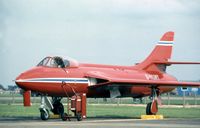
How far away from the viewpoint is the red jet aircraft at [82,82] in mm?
26797

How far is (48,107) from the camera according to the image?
28266mm

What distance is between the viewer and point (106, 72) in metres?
30.5

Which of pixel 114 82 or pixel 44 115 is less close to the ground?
pixel 114 82

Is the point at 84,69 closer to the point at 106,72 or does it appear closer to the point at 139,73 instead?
the point at 106,72

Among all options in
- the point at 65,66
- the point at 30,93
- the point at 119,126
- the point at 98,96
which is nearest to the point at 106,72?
the point at 98,96

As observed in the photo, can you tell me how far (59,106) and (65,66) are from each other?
2852mm

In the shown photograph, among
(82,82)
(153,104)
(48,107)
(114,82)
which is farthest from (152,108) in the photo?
(48,107)

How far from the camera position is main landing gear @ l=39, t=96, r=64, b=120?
26.4m

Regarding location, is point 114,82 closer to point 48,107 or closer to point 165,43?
point 48,107

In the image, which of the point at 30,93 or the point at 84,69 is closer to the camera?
the point at 30,93

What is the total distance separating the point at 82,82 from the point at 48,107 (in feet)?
6.83

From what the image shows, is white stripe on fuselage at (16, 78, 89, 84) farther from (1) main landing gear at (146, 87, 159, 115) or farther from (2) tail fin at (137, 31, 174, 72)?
(2) tail fin at (137, 31, 174, 72)

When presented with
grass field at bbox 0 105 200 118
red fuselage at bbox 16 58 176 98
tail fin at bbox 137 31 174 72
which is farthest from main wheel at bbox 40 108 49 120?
tail fin at bbox 137 31 174 72

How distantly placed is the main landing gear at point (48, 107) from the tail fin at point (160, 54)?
6.49 meters
